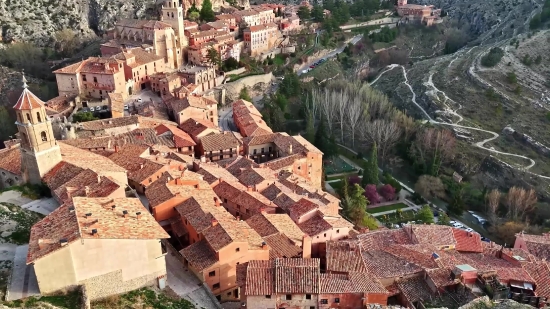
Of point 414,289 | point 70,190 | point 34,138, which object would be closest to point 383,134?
point 414,289

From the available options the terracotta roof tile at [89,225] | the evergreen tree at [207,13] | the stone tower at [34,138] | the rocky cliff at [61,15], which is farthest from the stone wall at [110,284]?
the rocky cliff at [61,15]

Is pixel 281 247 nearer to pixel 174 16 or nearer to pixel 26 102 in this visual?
pixel 26 102

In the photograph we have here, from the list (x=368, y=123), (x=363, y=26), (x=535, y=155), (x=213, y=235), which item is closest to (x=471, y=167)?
(x=535, y=155)

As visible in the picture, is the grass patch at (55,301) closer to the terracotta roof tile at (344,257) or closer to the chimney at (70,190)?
the chimney at (70,190)

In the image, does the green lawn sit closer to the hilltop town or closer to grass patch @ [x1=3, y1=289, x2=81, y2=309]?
the hilltop town

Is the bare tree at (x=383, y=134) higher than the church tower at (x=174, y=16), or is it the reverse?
the church tower at (x=174, y=16)

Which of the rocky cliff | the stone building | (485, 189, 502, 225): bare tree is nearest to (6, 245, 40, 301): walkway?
the stone building
